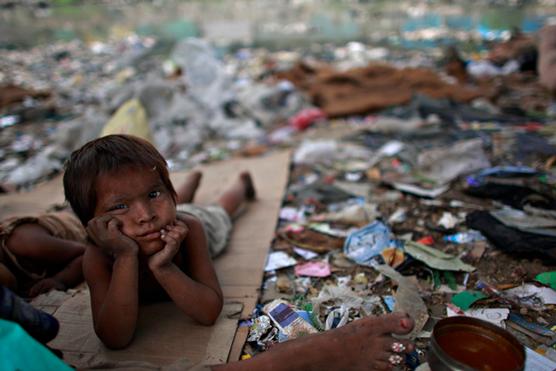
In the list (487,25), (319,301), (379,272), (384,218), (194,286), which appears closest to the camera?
(194,286)

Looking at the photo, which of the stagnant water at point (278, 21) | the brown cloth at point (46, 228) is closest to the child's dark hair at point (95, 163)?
the brown cloth at point (46, 228)

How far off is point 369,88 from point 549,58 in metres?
1.92

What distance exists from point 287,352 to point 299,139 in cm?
316

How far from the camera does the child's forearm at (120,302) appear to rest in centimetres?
144

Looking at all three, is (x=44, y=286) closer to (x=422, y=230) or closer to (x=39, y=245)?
(x=39, y=245)

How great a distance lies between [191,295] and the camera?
153 centimetres

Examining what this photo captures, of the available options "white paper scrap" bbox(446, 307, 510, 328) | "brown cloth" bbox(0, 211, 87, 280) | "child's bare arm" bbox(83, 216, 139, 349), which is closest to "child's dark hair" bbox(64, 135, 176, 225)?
"child's bare arm" bbox(83, 216, 139, 349)

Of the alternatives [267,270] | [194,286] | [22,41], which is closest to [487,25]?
[267,270]

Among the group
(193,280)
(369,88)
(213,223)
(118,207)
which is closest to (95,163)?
(118,207)

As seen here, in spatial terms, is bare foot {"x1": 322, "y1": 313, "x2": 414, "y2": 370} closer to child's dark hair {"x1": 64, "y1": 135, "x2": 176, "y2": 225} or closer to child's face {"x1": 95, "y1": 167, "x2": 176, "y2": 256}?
child's face {"x1": 95, "y1": 167, "x2": 176, "y2": 256}

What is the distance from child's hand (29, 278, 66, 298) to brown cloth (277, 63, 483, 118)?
349cm

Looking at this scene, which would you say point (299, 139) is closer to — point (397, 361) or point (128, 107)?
point (128, 107)

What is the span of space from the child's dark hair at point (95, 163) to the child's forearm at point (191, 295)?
1.22 feet

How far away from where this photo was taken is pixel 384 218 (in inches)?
98.4
